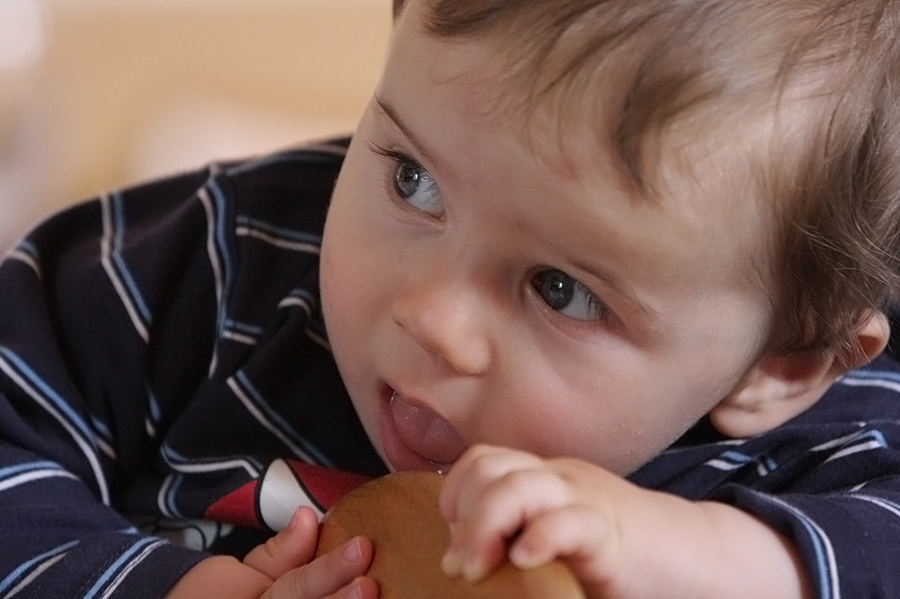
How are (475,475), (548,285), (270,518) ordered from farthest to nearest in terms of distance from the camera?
(270,518)
(548,285)
(475,475)

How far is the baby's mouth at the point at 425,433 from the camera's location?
562 millimetres

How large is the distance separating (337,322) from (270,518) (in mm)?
146

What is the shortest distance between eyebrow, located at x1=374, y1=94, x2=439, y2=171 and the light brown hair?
4 centimetres

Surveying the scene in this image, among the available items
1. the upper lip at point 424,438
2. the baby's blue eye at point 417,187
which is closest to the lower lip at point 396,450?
the upper lip at point 424,438

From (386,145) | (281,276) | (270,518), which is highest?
(386,145)

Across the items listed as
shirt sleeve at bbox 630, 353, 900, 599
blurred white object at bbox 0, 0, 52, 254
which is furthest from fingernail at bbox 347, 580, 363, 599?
blurred white object at bbox 0, 0, 52, 254

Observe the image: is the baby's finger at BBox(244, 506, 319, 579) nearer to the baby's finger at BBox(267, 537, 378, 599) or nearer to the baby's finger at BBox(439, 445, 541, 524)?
the baby's finger at BBox(267, 537, 378, 599)

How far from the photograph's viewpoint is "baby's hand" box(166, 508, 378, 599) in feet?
1.51

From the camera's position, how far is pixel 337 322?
0.57m

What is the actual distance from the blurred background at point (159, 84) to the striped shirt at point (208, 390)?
20cm

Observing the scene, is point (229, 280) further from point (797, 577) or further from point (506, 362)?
point (797, 577)

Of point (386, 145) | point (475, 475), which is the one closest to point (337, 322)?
point (386, 145)

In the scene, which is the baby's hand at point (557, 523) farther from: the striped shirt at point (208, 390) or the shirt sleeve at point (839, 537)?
the striped shirt at point (208, 390)

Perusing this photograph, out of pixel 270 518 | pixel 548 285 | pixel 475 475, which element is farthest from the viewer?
pixel 270 518
